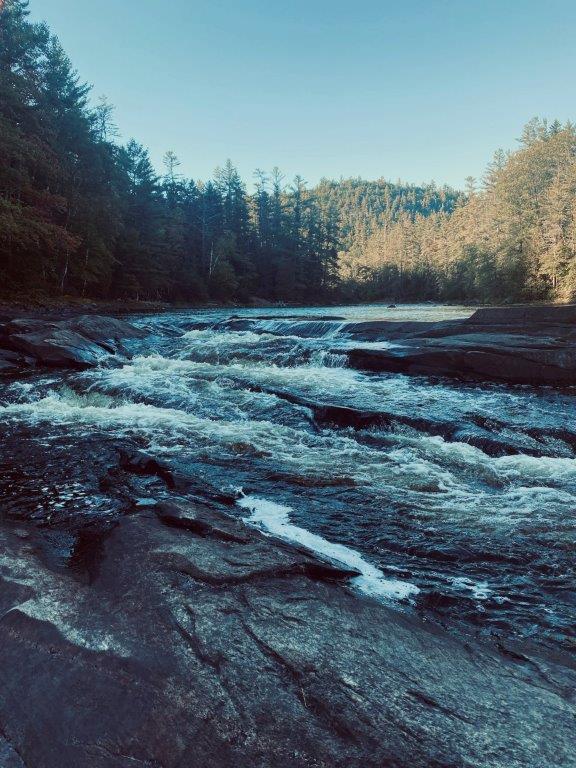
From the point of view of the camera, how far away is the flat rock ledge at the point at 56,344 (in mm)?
12797

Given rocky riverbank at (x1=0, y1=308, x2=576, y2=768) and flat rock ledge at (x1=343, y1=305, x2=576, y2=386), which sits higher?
flat rock ledge at (x1=343, y1=305, x2=576, y2=386)

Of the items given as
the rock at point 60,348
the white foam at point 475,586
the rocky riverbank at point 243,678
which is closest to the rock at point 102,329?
the rock at point 60,348

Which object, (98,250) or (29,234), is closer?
(29,234)

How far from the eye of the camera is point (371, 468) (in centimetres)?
593

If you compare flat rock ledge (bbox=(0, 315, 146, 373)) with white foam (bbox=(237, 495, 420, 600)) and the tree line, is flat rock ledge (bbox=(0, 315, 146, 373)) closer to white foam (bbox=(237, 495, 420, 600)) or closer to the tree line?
white foam (bbox=(237, 495, 420, 600))

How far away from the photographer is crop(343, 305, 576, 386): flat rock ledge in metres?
10.8

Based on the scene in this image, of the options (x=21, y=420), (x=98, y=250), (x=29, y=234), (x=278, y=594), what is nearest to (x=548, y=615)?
(x=278, y=594)

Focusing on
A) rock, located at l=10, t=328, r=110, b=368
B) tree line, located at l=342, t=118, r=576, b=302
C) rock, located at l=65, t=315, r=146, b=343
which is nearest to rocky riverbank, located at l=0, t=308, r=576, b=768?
rock, located at l=10, t=328, r=110, b=368

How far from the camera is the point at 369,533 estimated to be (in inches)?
170

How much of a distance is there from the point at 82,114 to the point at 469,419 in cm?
3977

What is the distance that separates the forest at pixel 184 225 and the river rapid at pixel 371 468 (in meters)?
16.5

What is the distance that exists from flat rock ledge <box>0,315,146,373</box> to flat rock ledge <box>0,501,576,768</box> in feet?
35.4

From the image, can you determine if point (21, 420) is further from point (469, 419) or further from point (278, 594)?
point (469, 419)

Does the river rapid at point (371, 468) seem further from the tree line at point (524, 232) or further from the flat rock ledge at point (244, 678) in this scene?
the tree line at point (524, 232)
